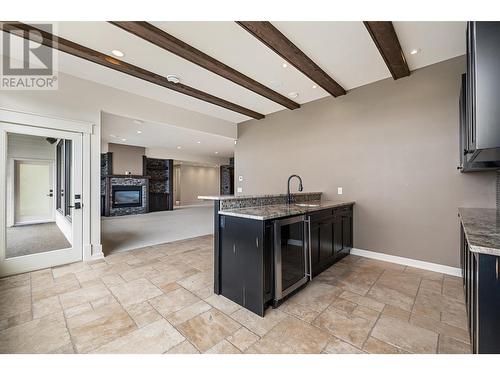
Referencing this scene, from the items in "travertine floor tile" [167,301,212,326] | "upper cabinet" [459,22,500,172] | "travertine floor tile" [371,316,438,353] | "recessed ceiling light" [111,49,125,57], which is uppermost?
"recessed ceiling light" [111,49,125,57]

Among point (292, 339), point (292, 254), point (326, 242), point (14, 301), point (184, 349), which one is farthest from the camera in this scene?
point (326, 242)

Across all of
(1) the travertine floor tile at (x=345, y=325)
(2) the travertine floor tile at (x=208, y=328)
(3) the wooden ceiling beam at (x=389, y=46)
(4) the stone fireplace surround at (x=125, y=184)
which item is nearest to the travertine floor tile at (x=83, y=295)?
(2) the travertine floor tile at (x=208, y=328)

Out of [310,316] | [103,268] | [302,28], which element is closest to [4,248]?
[103,268]

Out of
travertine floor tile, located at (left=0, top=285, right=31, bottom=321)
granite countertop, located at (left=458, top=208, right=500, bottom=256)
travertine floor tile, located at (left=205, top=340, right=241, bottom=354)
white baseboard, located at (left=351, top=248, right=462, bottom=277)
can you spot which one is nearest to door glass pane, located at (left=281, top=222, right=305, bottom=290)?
travertine floor tile, located at (left=205, top=340, right=241, bottom=354)

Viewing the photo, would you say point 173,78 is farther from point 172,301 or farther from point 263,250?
point 172,301

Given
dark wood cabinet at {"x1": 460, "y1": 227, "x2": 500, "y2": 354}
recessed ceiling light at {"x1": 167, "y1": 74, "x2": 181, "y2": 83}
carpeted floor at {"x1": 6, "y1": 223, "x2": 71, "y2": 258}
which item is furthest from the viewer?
recessed ceiling light at {"x1": 167, "y1": 74, "x2": 181, "y2": 83}

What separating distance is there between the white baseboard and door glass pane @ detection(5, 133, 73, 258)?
15.9 feet

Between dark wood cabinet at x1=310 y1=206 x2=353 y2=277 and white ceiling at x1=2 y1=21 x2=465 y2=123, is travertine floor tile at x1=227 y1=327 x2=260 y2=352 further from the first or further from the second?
white ceiling at x1=2 y1=21 x2=465 y2=123

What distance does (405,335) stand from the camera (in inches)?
68.2

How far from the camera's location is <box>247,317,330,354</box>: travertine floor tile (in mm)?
1578

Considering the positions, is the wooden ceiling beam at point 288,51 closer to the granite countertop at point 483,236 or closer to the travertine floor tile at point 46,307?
the granite countertop at point 483,236

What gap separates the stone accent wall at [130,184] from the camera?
8.43 m

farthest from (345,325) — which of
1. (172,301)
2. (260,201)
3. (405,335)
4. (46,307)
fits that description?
(46,307)

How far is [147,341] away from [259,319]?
94 cm
